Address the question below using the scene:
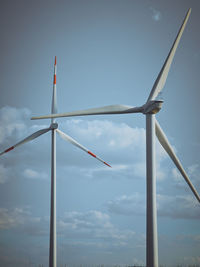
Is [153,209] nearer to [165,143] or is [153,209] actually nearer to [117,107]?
[165,143]

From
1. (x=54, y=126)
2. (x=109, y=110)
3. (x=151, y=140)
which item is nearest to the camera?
(x=151, y=140)

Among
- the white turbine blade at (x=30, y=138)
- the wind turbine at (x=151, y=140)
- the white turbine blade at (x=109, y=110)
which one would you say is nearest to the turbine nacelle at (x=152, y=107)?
the wind turbine at (x=151, y=140)

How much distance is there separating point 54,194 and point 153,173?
30.2 feet

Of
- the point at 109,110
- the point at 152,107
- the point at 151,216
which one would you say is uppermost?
the point at 109,110

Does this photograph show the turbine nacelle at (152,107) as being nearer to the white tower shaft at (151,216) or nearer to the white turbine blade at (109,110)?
the white turbine blade at (109,110)

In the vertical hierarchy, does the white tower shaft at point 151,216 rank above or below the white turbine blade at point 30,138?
below

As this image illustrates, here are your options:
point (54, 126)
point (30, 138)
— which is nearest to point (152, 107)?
point (54, 126)

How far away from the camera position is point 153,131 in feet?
65.0

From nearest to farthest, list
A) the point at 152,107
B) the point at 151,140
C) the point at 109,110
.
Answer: the point at 151,140
the point at 152,107
the point at 109,110

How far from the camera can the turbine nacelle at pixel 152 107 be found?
19703 mm

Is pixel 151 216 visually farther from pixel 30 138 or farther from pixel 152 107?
pixel 30 138

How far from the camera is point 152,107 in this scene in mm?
19875

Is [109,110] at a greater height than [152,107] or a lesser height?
greater

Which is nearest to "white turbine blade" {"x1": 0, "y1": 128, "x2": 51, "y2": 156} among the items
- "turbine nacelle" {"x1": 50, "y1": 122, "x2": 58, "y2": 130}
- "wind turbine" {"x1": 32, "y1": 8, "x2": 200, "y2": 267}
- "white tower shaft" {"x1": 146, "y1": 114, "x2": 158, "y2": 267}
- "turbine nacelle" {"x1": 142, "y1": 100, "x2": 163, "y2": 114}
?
"turbine nacelle" {"x1": 50, "y1": 122, "x2": 58, "y2": 130}
